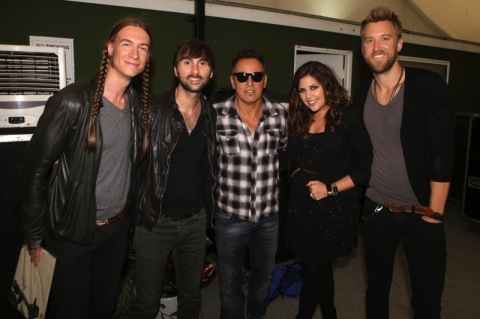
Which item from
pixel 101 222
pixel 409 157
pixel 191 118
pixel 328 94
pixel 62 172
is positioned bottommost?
pixel 101 222

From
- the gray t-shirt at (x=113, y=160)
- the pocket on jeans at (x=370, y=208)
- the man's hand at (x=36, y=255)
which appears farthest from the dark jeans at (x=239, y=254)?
the man's hand at (x=36, y=255)

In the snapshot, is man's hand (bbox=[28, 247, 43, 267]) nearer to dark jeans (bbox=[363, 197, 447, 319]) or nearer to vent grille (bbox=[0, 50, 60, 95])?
vent grille (bbox=[0, 50, 60, 95])

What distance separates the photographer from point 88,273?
1928 millimetres

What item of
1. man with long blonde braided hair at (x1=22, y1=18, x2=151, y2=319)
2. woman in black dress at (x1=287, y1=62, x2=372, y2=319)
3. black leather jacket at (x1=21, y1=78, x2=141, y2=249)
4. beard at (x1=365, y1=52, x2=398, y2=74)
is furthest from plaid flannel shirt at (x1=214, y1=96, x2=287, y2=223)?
black leather jacket at (x1=21, y1=78, x2=141, y2=249)

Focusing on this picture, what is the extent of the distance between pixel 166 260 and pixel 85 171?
2.56ft

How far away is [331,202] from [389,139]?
19.9 inches

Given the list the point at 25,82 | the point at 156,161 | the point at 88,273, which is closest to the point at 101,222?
the point at 88,273

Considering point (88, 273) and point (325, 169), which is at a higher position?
point (325, 169)

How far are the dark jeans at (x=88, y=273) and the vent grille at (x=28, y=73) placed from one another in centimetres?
102

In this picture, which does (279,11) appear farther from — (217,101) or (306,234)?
(306,234)

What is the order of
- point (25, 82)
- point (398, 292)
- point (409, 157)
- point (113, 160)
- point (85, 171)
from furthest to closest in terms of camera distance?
point (398, 292) → point (25, 82) → point (409, 157) → point (113, 160) → point (85, 171)

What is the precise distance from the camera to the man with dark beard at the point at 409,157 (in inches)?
78.8

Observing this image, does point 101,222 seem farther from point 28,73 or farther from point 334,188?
point 334,188

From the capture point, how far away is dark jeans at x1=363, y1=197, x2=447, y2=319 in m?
2.08
